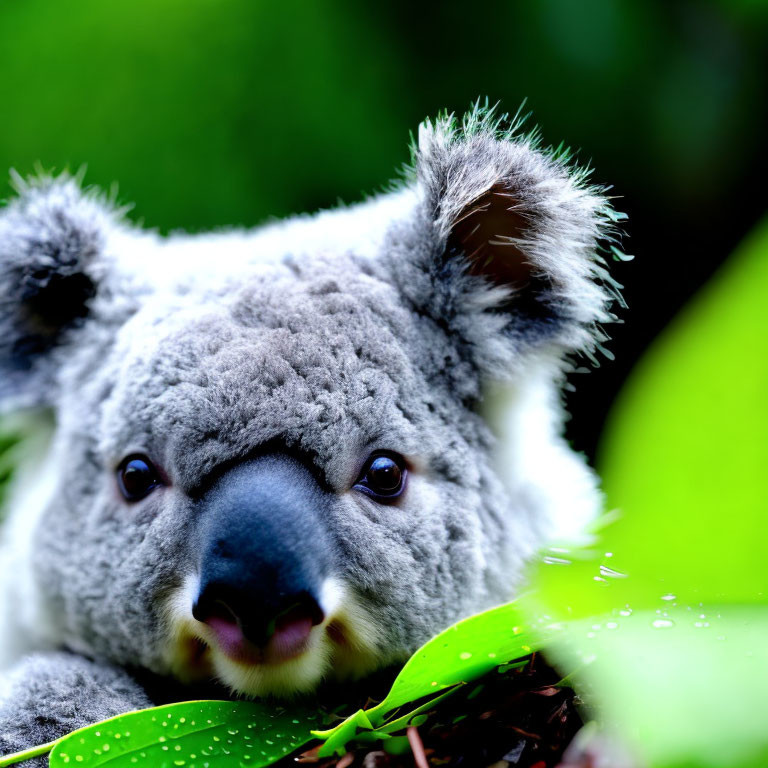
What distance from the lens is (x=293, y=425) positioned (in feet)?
3.62

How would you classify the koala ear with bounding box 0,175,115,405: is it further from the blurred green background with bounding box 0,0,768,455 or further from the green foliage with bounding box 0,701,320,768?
the blurred green background with bounding box 0,0,768,455

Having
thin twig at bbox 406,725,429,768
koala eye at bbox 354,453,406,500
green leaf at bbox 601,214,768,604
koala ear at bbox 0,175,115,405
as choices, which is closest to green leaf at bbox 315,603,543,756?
thin twig at bbox 406,725,429,768

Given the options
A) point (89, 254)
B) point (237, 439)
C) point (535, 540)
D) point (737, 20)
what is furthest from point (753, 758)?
point (737, 20)

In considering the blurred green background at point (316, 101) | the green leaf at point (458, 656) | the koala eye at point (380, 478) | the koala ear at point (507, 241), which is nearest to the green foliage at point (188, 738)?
the green leaf at point (458, 656)

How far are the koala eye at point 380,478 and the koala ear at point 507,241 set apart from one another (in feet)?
0.85

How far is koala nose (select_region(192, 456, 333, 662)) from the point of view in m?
1.00

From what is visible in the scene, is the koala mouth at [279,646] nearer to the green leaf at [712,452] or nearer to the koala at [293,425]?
the koala at [293,425]

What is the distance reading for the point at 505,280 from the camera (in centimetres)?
139

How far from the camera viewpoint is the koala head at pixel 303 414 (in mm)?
1094

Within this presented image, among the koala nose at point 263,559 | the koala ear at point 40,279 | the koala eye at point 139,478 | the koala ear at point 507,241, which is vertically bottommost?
the koala nose at point 263,559

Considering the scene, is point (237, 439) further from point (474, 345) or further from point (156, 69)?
point (156, 69)

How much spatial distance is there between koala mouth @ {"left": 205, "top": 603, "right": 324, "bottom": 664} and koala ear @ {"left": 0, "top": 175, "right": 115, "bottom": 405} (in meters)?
0.64

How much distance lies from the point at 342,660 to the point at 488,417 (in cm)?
43

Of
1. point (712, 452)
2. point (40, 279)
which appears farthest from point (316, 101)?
point (712, 452)
